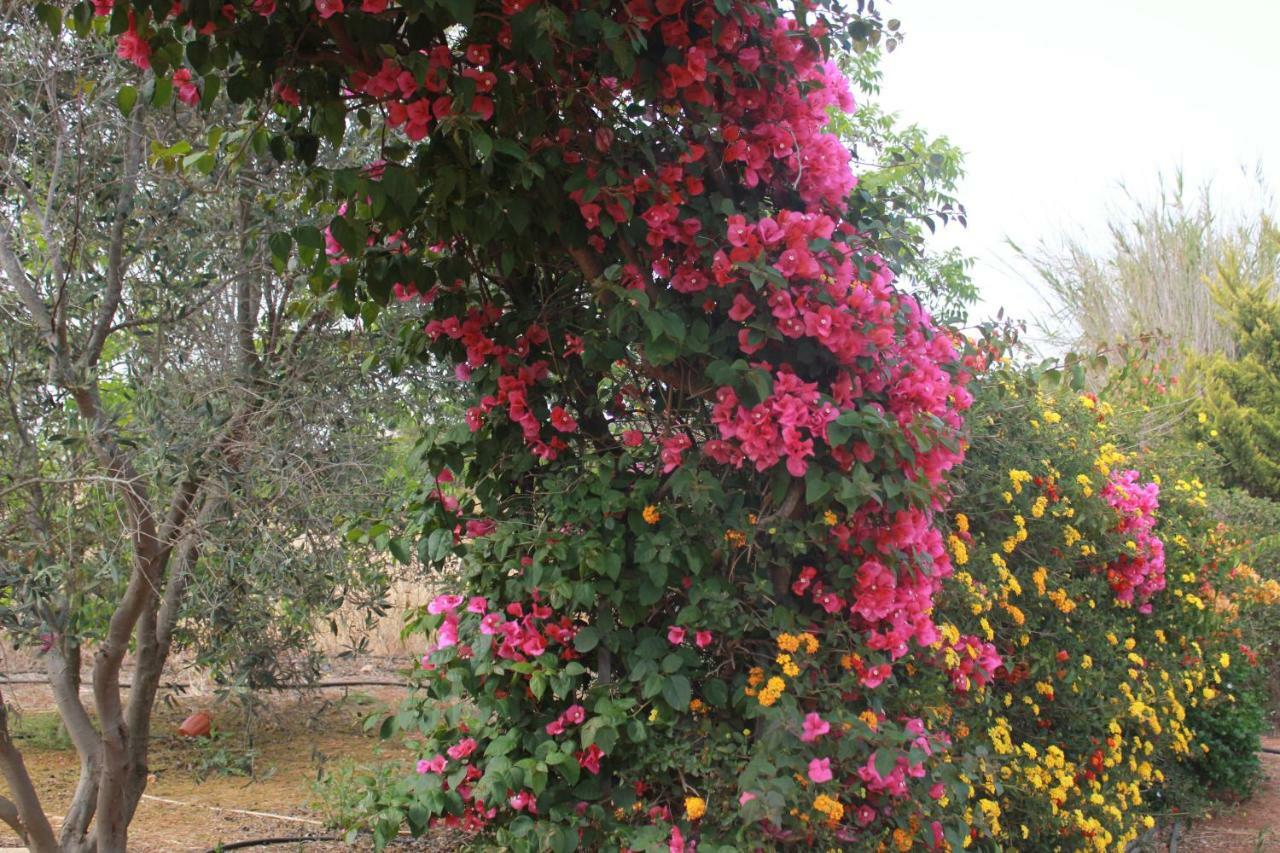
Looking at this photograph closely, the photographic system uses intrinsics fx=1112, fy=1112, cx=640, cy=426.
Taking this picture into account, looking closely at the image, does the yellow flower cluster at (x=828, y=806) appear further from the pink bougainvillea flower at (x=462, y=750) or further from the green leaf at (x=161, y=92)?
the green leaf at (x=161, y=92)

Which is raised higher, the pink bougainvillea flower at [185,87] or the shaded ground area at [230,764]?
the pink bougainvillea flower at [185,87]

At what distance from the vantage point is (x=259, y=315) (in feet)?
11.0

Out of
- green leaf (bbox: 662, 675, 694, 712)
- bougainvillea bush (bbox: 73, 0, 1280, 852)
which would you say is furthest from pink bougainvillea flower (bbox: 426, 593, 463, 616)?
green leaf (bbox: 662, 675, 694, 712)

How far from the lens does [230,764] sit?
463 centimetres

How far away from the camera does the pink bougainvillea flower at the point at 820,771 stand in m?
2.28

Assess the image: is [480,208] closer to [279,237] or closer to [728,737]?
[279,237]

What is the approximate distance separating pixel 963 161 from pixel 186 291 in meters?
7.24

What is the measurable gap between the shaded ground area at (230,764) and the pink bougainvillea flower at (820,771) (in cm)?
166

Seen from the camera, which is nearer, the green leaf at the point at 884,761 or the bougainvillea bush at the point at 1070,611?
the green leaf at the point at 884,761

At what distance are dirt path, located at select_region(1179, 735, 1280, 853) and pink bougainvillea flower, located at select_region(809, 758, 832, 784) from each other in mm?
2653

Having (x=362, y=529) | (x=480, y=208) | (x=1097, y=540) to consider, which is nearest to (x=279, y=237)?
(x=480, y=208)

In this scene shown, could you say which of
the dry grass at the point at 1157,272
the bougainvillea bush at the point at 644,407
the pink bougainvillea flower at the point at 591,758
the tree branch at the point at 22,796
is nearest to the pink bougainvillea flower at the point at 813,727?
the bougainvillea bush at the point at 644,407

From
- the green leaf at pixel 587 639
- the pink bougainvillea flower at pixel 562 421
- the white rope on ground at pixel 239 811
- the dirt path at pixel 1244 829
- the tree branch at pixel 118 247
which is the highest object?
the tree branch at pixel 118 247

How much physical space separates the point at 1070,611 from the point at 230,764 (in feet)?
11.0
